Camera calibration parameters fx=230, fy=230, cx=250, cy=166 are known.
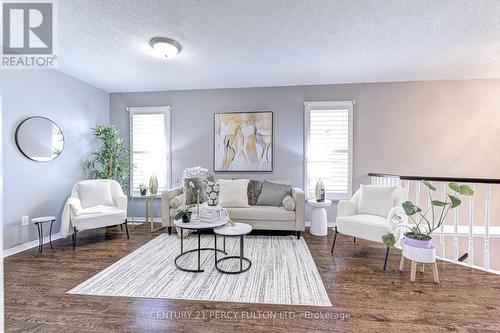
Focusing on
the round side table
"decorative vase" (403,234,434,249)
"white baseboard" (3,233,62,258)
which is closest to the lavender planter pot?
"decorative vase" (403,234,434,249)

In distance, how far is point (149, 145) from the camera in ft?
14.8

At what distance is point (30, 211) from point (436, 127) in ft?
21.0

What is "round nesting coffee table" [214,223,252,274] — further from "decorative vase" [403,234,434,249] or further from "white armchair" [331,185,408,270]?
"decorative vase" [403,234,434,249]

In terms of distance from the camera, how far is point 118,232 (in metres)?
3.82

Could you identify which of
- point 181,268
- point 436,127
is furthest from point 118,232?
point 436,127

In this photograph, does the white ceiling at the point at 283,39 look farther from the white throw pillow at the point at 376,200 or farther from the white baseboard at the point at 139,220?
the white baseboard at the point at 139,220

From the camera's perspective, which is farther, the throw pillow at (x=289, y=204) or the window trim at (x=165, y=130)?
the window trim at (x=165, y=130)

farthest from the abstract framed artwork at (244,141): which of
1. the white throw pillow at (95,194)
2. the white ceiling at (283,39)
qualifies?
the white throw pillow at (95,194)

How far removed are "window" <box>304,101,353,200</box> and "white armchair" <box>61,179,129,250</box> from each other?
3135mm

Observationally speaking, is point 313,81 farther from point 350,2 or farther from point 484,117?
point 484,117

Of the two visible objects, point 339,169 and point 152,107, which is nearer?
point 339,169

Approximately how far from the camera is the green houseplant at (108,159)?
3.99 meters

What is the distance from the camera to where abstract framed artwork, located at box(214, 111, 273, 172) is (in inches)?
167

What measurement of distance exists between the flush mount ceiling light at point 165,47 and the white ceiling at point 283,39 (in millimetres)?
77
